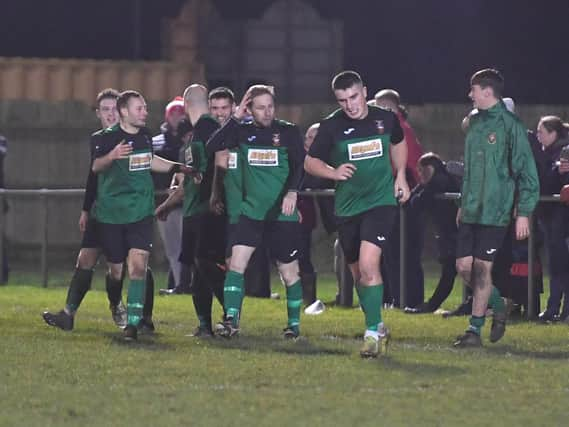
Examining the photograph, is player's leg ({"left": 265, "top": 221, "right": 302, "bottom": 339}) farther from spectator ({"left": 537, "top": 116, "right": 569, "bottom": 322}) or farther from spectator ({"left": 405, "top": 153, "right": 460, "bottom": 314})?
spectator ({"left": 405, "top": 153, "right": 460, "bottom": 314})

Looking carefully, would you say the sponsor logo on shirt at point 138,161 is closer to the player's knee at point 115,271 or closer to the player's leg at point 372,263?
the player's knee at point 115,271

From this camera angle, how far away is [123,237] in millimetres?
13438

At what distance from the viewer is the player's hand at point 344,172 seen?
39.8 ft

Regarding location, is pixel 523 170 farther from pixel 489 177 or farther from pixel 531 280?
pixel 531 280

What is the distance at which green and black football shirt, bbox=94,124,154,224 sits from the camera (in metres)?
13.3

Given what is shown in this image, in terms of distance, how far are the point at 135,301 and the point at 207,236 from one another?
0.79 m

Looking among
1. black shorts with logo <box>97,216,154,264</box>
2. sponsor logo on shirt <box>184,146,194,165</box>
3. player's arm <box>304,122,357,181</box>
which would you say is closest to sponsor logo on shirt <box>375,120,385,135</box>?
player's arm <box>304,122,357,181</box>

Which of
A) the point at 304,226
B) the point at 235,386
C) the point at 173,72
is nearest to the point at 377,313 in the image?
the point at 235,386

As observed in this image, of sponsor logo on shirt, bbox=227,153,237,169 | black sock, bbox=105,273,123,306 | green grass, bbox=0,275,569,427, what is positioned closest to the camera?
green grass, bbox=0,275,569,427

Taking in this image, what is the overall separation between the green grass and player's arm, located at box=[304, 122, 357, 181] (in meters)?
1.10

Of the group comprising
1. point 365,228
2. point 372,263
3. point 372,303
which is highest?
point 365,228

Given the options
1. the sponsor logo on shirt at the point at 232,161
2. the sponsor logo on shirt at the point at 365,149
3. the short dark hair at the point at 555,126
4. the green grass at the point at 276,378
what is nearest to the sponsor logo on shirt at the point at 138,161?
the sponsor logo on shirt at the point at 232,161

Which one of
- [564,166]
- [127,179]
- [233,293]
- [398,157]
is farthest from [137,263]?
[564,166]

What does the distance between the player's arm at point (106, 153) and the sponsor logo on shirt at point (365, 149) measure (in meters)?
1.70
